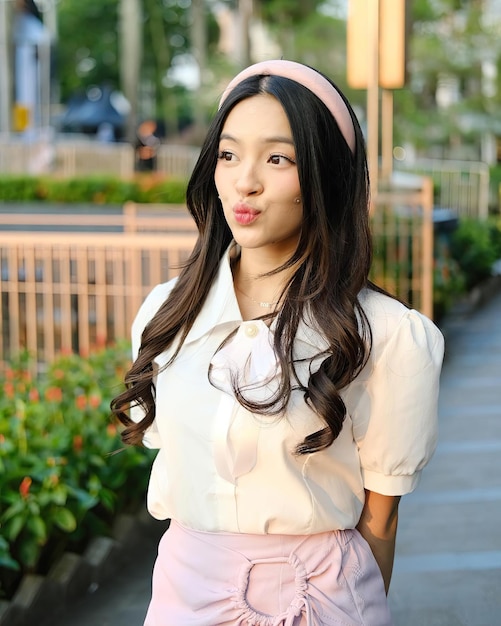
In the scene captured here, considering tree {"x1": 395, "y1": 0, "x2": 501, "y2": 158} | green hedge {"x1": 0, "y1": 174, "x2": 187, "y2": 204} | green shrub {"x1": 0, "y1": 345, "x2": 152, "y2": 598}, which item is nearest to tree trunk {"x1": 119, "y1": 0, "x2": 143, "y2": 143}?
green hedge {"x1": 0, "y1": 174, "x2": 187, "y2": 204}

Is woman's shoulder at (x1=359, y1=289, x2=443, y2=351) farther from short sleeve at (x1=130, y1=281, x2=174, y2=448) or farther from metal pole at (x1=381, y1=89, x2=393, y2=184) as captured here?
metal pole at (x1=381, y1=89, x2=393, y2=184)

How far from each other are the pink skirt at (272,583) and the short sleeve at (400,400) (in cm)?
16

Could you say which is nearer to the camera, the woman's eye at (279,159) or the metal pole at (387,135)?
the woman's eye at (279,159)

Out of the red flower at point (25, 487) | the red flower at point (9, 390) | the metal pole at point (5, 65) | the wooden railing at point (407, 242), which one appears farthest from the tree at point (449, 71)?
the red flower at point (25, 487)

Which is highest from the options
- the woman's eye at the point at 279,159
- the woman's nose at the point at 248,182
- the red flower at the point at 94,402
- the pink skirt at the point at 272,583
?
the woman's eye at the point at 279,159

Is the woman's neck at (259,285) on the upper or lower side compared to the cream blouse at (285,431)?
upper

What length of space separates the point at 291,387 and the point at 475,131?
27.9 m

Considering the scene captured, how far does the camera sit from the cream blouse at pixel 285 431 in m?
1.81

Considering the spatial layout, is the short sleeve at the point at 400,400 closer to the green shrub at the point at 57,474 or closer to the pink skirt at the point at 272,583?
the pink skirt at the point at 272,583

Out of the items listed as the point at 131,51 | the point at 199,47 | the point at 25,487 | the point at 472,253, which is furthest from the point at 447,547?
the point at 199,47

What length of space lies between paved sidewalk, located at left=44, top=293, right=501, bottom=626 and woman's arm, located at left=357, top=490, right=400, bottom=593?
6.53ft

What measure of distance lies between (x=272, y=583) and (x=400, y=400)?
38 centimetres

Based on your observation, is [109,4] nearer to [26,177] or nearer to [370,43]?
[26,177]

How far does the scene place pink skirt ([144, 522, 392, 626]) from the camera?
5.97 feet
